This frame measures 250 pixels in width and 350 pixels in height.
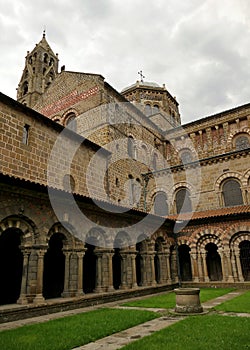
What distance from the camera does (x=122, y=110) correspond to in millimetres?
20328

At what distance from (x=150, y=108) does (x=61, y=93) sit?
10.8 metres

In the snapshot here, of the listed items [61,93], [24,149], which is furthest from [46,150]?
[61,93]

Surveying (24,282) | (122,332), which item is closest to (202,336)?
(122,332)

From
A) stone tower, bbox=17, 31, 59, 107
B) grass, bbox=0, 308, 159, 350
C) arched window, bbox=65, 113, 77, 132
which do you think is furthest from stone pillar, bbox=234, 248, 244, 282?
stone tower, bbox=17, 31, 59, 107

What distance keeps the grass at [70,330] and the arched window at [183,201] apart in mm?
12191

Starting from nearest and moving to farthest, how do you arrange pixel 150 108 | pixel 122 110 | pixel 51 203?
1. pixel 51 203
2. pixel 122 110
3. pixel 150 108

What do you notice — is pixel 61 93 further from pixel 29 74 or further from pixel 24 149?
pixel 29 74

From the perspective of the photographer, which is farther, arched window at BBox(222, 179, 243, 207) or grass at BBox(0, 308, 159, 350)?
arched window at BBox(222, 179, 243, 207)

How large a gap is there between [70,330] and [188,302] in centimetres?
345

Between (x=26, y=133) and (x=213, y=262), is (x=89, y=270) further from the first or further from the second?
(x=213, y=262)

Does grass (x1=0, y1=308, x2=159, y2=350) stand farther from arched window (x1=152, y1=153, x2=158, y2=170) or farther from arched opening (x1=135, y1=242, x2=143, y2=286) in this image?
arched window (x1=152, y1=153, x2=158, y2=170)

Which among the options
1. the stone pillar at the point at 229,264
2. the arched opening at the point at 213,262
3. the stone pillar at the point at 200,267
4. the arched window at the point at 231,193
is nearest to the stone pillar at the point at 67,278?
the stone pillar at the point at 200,267

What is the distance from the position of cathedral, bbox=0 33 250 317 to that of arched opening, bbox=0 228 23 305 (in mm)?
37

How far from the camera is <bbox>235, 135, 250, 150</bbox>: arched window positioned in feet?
65.6
